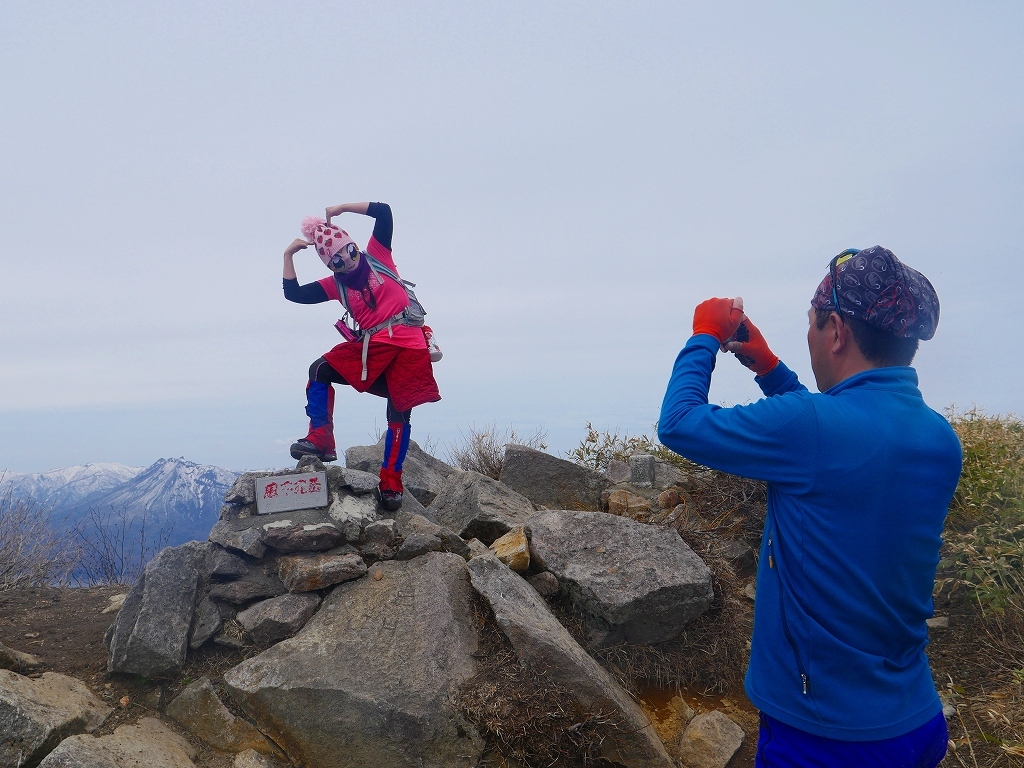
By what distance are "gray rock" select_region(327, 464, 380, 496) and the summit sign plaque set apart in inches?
7.8

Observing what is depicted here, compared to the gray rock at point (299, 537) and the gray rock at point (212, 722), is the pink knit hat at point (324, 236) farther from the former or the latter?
the gray rock at point (212, 722)

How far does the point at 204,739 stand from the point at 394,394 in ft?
8.13

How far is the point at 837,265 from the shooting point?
7.39 feet

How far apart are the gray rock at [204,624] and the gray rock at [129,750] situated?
51 centimetres

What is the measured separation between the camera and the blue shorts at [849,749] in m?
2.02

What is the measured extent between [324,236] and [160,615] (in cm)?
276

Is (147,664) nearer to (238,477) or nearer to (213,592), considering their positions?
(213,592)

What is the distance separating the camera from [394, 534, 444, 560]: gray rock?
4.98m

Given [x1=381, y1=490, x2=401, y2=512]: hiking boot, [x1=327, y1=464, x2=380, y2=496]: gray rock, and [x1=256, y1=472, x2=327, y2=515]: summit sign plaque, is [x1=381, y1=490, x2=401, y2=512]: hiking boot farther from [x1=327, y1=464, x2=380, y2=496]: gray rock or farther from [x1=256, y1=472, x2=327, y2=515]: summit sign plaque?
[x1=256, y1=472, x2=327, y2=515]: summit sign plaque

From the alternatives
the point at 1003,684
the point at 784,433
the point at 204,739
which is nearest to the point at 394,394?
the point at 204,739

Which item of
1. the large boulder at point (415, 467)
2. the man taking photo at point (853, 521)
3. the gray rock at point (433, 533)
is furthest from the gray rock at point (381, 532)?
the man taking photo at point (853, 521)

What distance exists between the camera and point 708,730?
439cm

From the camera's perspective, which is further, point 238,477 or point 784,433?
point 238,477

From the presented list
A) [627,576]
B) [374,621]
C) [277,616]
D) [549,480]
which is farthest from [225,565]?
[549,480]
